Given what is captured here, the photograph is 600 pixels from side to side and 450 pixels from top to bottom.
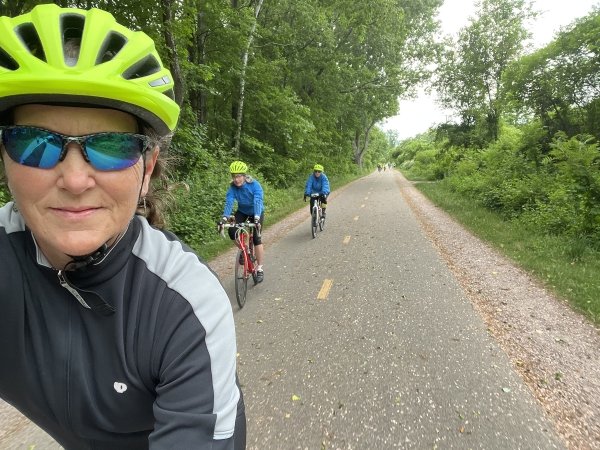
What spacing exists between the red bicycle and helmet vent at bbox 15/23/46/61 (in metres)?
4.05

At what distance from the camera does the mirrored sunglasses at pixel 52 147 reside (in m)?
0.96

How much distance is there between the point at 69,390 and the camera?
1080 mm

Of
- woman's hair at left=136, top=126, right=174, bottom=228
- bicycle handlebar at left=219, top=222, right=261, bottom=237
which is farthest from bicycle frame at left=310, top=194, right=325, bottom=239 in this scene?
woman's hair at left=136, top=126, right=174, bottom=228

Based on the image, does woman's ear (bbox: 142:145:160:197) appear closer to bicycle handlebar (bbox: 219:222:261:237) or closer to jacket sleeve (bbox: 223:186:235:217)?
bicycle handlebar (bbox: 219:222:261:237)

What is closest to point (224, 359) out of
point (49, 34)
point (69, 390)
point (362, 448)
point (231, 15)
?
point (69, 390)

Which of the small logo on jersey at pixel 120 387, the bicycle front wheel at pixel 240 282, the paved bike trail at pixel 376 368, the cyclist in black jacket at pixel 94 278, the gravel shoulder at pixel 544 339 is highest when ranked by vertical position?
the cyclist in black jacket at pixel 94 278

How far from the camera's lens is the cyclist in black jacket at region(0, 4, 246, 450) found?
38.7 inches

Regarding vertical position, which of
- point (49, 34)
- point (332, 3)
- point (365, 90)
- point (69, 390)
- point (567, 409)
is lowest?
point (567, 409)

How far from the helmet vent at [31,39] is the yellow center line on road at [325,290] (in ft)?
15.1

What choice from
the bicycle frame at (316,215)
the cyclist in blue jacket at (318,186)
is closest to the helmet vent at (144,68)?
the bicycle frame at (316,215)

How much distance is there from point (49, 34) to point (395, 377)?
11.6 ft

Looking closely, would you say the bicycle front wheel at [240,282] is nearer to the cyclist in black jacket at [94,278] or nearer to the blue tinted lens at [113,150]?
the cyclist in black jacket at [94,278]

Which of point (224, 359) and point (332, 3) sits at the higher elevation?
point (332, 3)

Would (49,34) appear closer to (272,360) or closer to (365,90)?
(272,360)
